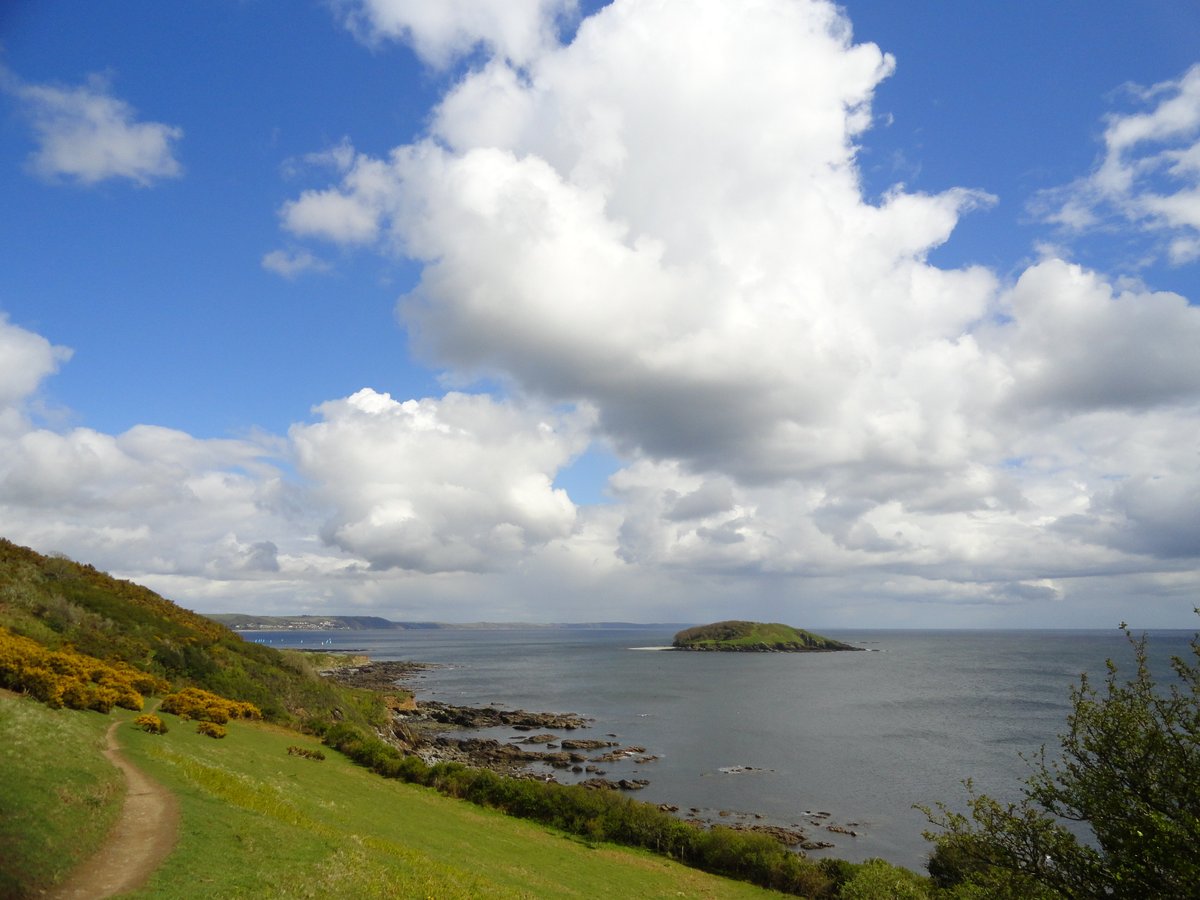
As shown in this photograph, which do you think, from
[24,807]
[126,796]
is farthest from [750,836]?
[24,807]

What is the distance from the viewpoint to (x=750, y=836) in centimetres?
4331

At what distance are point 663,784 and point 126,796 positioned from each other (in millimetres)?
55844

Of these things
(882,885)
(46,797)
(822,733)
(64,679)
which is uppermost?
(64,679)

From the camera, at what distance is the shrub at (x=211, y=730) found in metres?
35.3

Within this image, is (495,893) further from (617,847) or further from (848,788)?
(848,788)

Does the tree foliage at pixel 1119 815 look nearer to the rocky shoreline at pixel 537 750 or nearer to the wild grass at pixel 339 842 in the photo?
the wild grass at pixel 339 842

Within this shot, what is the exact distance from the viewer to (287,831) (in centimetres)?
2152

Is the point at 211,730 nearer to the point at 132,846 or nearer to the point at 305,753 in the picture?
the point at 305,753

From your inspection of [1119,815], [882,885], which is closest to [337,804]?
[882,885]

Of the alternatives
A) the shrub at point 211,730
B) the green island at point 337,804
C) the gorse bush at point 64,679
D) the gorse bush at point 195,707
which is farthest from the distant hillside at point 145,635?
the shrub at point 211,730

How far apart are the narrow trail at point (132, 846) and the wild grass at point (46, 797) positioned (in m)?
0.34

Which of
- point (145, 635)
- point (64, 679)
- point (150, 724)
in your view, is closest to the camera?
point (64, 679)

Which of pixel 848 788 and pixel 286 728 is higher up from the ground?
pixel 286 728

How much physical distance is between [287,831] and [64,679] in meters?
17.0
